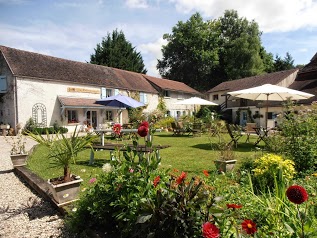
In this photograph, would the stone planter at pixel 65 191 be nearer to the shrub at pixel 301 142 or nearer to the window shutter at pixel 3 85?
the shrub at pixel 301 142

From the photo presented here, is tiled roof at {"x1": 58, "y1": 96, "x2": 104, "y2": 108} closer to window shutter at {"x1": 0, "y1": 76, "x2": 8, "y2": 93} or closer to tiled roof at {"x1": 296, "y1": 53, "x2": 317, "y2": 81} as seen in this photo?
window shutter at {"x1": 0, "y1": 76, "x2": 8, "y2": 93}

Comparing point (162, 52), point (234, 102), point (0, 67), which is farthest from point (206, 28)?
point (0, 67)

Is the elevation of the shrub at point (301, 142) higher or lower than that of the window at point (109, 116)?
lower

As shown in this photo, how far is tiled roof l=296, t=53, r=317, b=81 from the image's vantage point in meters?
27.2

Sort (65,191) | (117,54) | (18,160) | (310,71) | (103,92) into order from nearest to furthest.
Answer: (65,191)
(18,160)
(103,92)
(310,71)
(117,54)

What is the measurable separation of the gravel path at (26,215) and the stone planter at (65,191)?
249 millimetres

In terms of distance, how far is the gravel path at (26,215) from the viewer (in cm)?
336

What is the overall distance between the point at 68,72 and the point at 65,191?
2126 cm

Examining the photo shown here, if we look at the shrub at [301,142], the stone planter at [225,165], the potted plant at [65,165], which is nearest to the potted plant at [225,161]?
the stone planter at [225,165]

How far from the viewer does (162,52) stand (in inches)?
1892

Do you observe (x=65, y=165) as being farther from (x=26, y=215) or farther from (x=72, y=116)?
(x=72, y=116)

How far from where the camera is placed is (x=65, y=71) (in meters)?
23.0

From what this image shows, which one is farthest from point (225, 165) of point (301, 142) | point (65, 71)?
point (65, 71)

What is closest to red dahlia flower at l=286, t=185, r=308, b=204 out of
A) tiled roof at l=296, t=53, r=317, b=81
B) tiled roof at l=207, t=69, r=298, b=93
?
tiled roof at l=207, t=69, r=298, b=93
